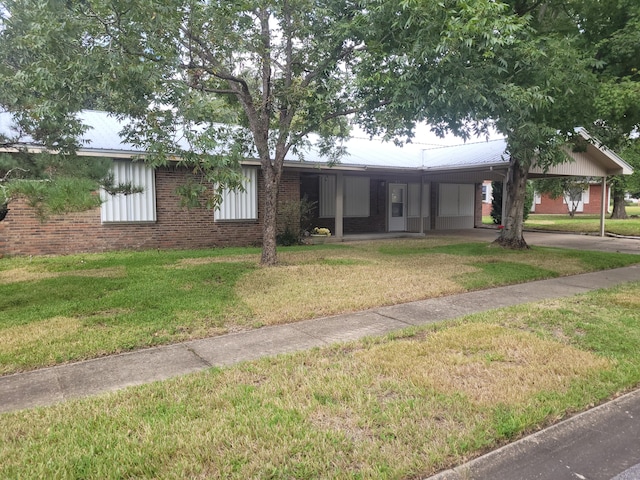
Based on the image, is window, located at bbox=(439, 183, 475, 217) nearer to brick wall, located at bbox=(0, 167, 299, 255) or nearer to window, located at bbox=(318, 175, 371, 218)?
window, located at bbox=(318, 175, 371, 218)

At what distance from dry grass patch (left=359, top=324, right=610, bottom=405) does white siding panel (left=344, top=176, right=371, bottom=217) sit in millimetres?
12531

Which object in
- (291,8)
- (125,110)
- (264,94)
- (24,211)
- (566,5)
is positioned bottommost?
(24,211)

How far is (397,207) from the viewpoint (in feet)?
62.5

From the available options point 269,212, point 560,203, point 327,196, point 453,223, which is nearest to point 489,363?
point 269,212

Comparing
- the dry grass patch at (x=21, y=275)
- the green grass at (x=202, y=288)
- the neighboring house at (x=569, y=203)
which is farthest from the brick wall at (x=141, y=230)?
the neighboring house at (x=569, y=203)

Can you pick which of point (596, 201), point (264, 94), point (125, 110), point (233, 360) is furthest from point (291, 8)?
point (596, 201)

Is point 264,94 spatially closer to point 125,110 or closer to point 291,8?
point 291,8

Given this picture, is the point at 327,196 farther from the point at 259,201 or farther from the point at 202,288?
the point at 202,288

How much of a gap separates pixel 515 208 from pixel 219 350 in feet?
36.4

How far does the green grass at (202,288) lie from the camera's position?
5078 millimetres

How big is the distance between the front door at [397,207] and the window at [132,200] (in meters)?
9.97

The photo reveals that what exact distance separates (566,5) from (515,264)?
6.06 metres

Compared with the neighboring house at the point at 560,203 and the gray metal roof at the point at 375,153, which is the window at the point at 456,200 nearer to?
the gray metal roof at the point at 375,153

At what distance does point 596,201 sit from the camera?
36062 mm
